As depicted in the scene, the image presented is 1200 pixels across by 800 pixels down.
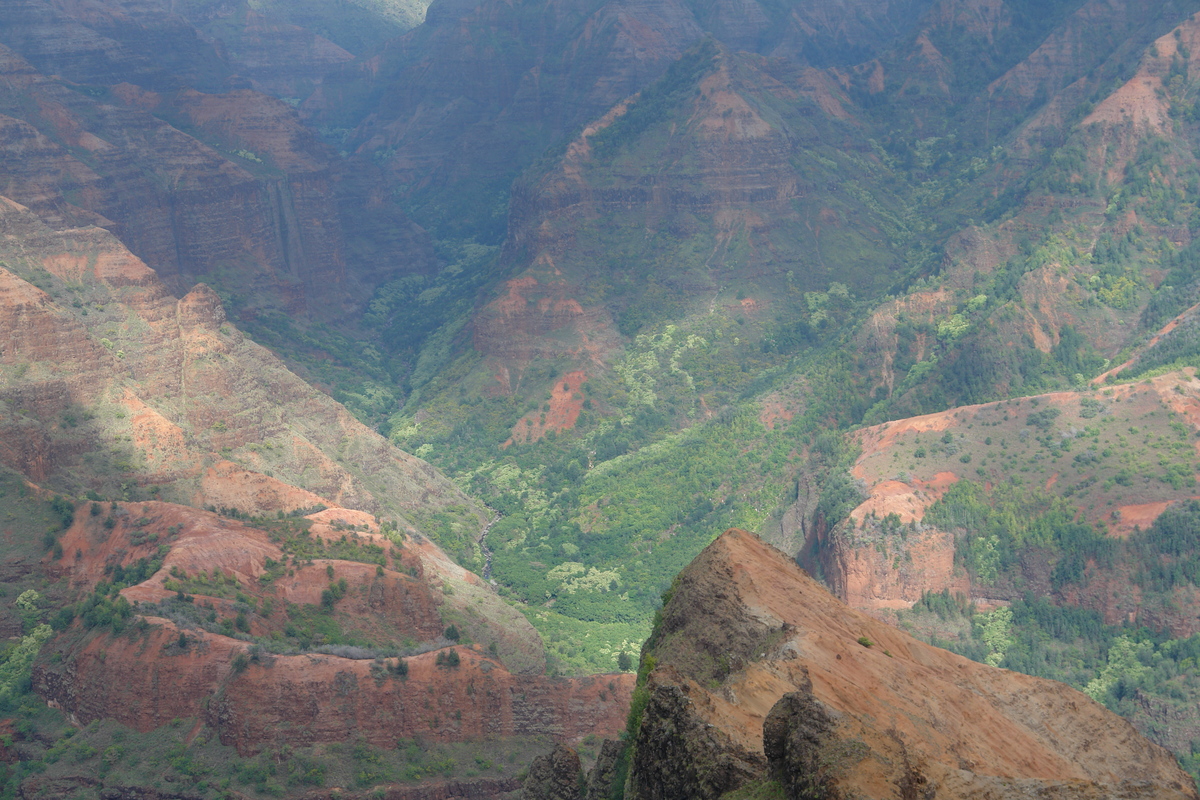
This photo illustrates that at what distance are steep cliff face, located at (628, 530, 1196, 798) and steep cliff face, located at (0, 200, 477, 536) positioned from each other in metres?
56.9

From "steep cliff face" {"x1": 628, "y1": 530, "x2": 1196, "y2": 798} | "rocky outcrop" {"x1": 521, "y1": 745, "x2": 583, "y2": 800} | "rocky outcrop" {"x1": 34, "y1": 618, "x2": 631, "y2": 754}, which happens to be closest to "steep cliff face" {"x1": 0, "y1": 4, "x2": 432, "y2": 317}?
"rocky outcrop" {"x1": 34, "y1": 618, "x2": 631, "y2": 754}

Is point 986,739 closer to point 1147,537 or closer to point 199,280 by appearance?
point 1147,537

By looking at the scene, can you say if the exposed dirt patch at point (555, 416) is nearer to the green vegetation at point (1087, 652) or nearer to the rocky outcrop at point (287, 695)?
the green vegetation at point (1087, 652)

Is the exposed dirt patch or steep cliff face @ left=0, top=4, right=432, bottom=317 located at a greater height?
steep cliff face @ left=0, top=4, right=432, bottom=317

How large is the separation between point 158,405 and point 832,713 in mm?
82910

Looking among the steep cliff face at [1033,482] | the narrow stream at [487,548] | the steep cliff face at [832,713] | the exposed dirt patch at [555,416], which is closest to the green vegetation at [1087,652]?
the steep cliff face at [1033,482]

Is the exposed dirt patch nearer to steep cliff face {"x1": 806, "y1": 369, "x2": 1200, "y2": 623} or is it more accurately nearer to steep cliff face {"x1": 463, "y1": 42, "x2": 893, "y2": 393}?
steep cliff face {"x1": 463, "y1": 42, "x2": 893, "y2": 393}

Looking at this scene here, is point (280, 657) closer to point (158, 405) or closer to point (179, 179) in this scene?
point (158, 405)

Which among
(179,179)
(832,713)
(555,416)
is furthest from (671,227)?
(832,713)

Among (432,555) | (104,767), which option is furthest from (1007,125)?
(104,767)

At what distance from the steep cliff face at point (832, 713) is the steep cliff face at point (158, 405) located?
56867 mm

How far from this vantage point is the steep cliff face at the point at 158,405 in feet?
302

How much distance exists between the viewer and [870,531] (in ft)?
315

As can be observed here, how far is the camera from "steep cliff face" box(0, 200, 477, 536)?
92062mm
